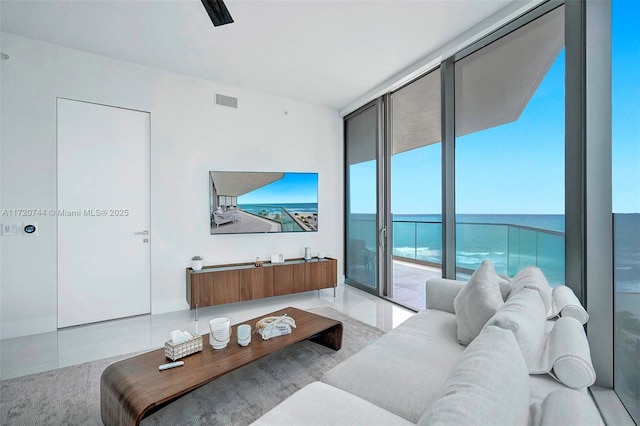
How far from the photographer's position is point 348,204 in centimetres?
505

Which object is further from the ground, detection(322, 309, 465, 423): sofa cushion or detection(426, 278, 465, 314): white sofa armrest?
detection(426, 278, 465, 314): white sofa armrest

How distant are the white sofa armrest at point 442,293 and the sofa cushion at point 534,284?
488mm

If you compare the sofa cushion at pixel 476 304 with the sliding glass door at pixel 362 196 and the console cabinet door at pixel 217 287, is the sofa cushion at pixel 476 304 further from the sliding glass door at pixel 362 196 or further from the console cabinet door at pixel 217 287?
the console cabinet door at pixel 217 287

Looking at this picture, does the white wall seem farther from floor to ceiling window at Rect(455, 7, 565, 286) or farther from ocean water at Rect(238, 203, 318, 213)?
floor to ceiling window at Rect(455, 7, 565, 286)

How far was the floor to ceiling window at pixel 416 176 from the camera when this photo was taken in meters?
3.50

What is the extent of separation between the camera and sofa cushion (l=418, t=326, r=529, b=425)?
0.67 meters

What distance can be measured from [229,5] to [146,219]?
2568mm

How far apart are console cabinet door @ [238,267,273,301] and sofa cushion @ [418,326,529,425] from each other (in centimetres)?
320

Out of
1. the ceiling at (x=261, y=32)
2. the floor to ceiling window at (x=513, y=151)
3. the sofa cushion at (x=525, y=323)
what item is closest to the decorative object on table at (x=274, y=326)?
the sofa cushion at (x=525, y=323)

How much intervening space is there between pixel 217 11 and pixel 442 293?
2708 millimetres

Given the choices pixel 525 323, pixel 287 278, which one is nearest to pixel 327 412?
pixel 525 323

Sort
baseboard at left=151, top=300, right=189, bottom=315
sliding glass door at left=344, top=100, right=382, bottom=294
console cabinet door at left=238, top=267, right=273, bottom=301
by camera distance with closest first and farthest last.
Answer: baseboard at left=151, top=300, right=189, bottom=315, console cabinet door at left=238, top=267, right=273, bottom=301, sliding glass door at left=344, top=100, right=382, bottom=294

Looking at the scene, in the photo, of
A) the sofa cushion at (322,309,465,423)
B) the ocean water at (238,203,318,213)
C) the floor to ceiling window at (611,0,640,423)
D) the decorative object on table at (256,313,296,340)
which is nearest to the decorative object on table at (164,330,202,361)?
the decorative object on table at (256,313,296,340)

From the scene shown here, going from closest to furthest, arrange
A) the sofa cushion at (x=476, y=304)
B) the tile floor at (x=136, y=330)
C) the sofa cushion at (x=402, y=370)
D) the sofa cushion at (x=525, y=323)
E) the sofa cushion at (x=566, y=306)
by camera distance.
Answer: the sofa cushion at (x=525, y=323) → the sofa cushion at (x=402, y=370) → the sofa cushion at (x=566, y=306) → the sofa cushion at (x=476, y=304) → the tile floor at (x=136, y=330)
